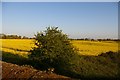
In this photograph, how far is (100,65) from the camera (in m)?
→ 27.7

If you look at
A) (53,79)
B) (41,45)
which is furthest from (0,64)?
(41,45)

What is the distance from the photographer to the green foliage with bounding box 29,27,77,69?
2427cm

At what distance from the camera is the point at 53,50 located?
2459 centimetres

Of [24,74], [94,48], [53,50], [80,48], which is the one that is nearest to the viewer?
[24,74]

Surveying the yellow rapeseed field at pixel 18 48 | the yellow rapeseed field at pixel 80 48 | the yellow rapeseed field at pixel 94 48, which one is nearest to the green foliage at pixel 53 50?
the yellow rapeseed field at pixel 18 48

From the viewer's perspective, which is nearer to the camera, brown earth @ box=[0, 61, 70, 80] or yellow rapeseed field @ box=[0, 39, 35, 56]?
brown earth @ box=[0, 61, 70, 80]

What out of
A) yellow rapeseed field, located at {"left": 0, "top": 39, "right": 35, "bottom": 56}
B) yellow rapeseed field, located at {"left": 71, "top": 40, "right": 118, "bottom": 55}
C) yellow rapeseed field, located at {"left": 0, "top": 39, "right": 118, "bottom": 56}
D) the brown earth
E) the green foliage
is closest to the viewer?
the brown earth

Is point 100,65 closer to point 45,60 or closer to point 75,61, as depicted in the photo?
point 75,61

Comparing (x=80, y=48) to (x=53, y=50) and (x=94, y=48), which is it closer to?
(x=94, y=48)

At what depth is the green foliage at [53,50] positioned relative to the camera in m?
24.3

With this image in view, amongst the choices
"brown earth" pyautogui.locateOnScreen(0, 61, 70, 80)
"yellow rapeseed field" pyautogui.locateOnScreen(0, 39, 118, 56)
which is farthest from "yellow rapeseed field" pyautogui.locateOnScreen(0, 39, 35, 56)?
"brown earth" pyautogui.locateOnScreen(0, 61, 70, 80)

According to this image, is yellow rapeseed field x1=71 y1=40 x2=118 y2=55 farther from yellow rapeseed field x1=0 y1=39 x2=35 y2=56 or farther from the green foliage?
the green foliage

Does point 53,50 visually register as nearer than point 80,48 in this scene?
Yes

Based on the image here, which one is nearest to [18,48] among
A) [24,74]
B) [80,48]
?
[80,48]
